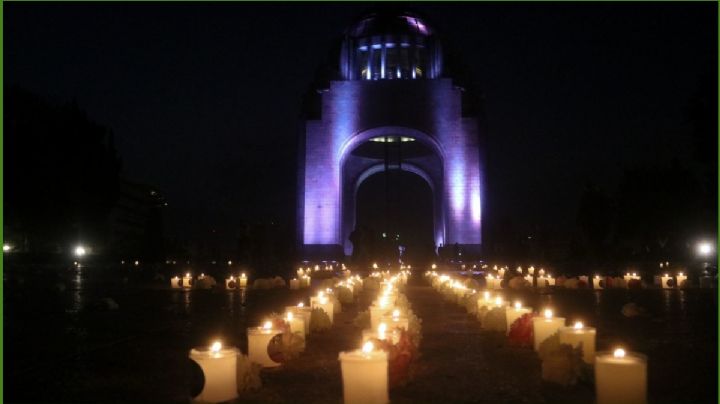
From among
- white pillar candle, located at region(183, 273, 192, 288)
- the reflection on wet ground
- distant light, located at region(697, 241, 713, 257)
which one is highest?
distant light, located at region(697, 241, 713, 257)

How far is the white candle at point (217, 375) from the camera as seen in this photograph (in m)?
3.58

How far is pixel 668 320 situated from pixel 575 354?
426 centimetres

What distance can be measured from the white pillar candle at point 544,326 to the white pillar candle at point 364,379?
206 cm

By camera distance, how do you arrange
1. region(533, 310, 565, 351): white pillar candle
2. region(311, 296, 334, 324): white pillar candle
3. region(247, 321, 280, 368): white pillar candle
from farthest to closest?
region(311, 296, 334, 324): white pillar candle
region(533, 310, 565, 351): white pillar candle
region(247, 321, 280, 368): white pillar candle

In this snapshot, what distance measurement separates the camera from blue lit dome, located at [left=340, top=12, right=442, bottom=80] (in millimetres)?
44375

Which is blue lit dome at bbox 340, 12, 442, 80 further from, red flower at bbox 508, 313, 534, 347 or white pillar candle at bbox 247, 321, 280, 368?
white pillar candle at bbox 247, 321, 280, 368

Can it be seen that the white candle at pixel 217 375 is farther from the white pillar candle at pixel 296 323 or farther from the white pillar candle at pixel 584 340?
the white pillar candle at pixel 584 340

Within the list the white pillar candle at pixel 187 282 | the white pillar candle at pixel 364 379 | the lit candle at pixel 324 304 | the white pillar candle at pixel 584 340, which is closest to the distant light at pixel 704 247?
the white pillar candle at pixel 187 282

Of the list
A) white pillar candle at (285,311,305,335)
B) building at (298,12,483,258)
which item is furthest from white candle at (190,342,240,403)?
building at (298,12,483,258)

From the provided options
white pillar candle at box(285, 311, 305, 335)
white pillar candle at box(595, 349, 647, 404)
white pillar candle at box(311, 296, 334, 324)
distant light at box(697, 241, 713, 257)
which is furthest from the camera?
distant light at box(697, 241, 713, 257)

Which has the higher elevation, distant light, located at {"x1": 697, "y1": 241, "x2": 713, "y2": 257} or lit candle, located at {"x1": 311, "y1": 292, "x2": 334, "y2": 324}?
distant light, located at {"x1": 697, "y1": 241, "x2": 713, "y2": 257}

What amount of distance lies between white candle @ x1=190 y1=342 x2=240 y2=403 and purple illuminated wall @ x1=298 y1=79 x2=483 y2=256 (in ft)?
121

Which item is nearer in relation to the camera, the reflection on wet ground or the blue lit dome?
the reflection on wet ground

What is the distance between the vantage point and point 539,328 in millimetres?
Result: 5105
